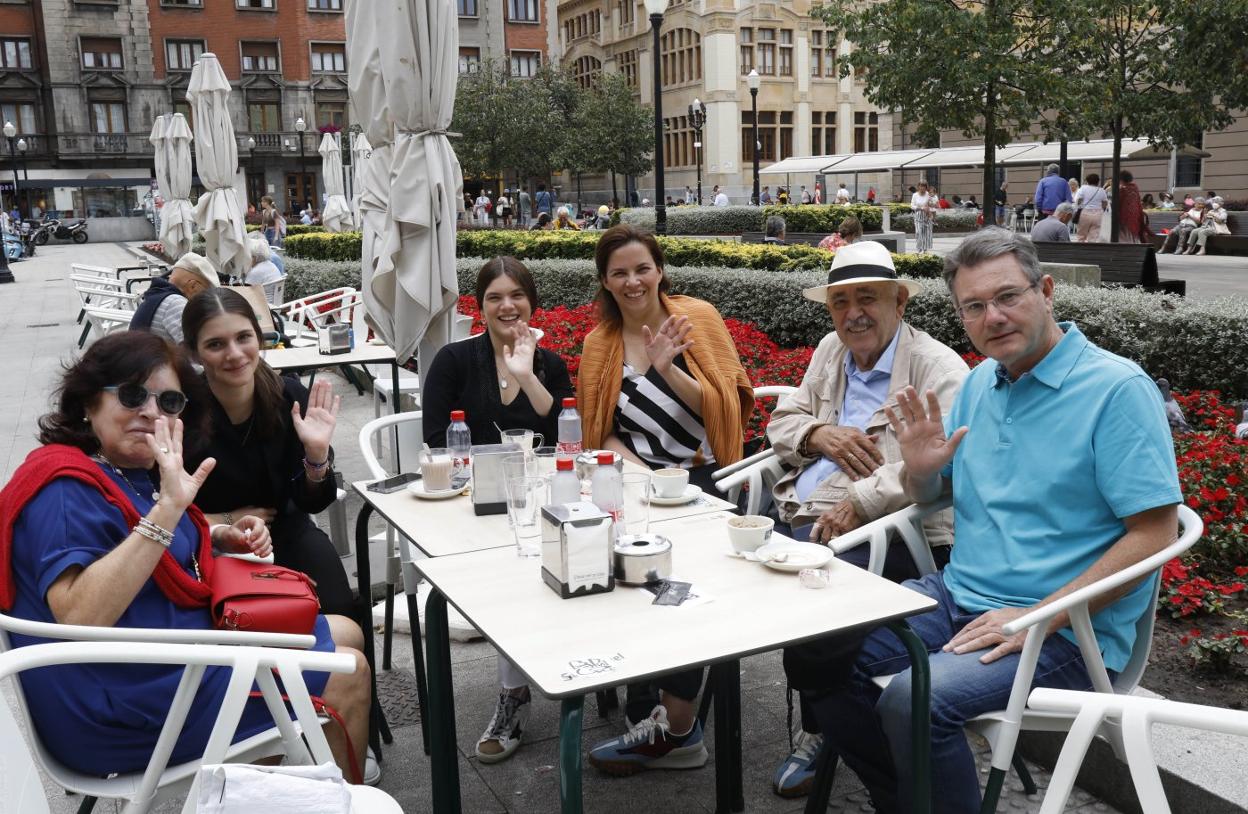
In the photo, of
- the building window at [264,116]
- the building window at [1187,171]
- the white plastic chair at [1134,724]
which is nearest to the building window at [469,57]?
the building window at [264,116]

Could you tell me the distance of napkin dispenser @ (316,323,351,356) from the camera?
21.0 feet

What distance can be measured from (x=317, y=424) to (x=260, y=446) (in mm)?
245

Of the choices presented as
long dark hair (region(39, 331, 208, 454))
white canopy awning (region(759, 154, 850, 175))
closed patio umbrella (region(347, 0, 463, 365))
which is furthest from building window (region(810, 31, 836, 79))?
long dark hair (region(39, 331, 208, 454))

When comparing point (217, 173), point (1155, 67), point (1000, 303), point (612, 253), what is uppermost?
point (1155, 67)

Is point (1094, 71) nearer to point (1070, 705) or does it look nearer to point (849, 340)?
point (849, 340)

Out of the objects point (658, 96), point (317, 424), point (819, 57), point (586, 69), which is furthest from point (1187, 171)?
point (586, 69)

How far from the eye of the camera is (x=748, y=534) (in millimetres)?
2613

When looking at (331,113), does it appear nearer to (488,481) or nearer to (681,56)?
(681,56)

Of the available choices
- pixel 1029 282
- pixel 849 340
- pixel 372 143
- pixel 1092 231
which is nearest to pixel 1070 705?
pixel 1029 282

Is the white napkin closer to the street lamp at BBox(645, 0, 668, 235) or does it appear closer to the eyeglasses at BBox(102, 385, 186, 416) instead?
the eyeglasses at BBox(102, 385, 186, 416)

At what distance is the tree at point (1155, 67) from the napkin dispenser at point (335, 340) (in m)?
12.5

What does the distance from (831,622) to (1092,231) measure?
701 inches

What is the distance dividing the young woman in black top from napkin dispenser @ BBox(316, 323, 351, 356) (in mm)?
2883

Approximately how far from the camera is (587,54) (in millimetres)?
66688
